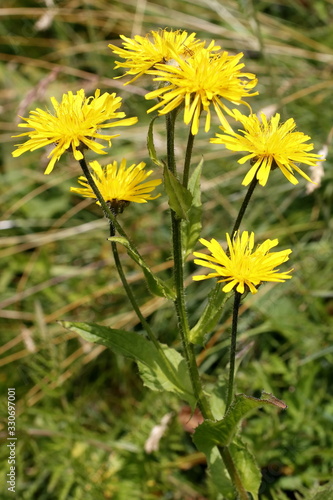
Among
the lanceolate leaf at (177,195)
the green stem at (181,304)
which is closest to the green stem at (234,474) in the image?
the green stem at (181,304)

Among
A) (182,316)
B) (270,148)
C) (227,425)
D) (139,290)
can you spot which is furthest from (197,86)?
(139,290)

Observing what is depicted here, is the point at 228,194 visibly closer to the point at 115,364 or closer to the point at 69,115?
the point at 115,364

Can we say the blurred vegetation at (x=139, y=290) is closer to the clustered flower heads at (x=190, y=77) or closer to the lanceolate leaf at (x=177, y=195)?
the lanceolate leaf at (x=177, y=195)

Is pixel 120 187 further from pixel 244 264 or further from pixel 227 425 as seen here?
pixel 227 425

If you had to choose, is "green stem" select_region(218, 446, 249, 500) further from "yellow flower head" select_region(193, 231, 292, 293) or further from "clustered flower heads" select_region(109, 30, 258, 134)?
"clustered flower heads" select_region(109, 30, 258, 134)

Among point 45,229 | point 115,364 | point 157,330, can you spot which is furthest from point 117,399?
point 45,229

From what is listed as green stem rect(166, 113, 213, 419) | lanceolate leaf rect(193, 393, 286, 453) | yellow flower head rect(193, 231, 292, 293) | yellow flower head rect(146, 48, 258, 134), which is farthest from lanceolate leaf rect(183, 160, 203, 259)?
lanceolate leaf rect(193, 393, 286, 453)

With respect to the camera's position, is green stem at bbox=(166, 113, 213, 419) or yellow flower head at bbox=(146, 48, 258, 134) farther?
green stem at bbox=(166, 113, 213, 419)

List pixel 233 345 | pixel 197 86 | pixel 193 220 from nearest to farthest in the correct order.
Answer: pixel 197 86 < pixel 233 345 < pixel 193 220
